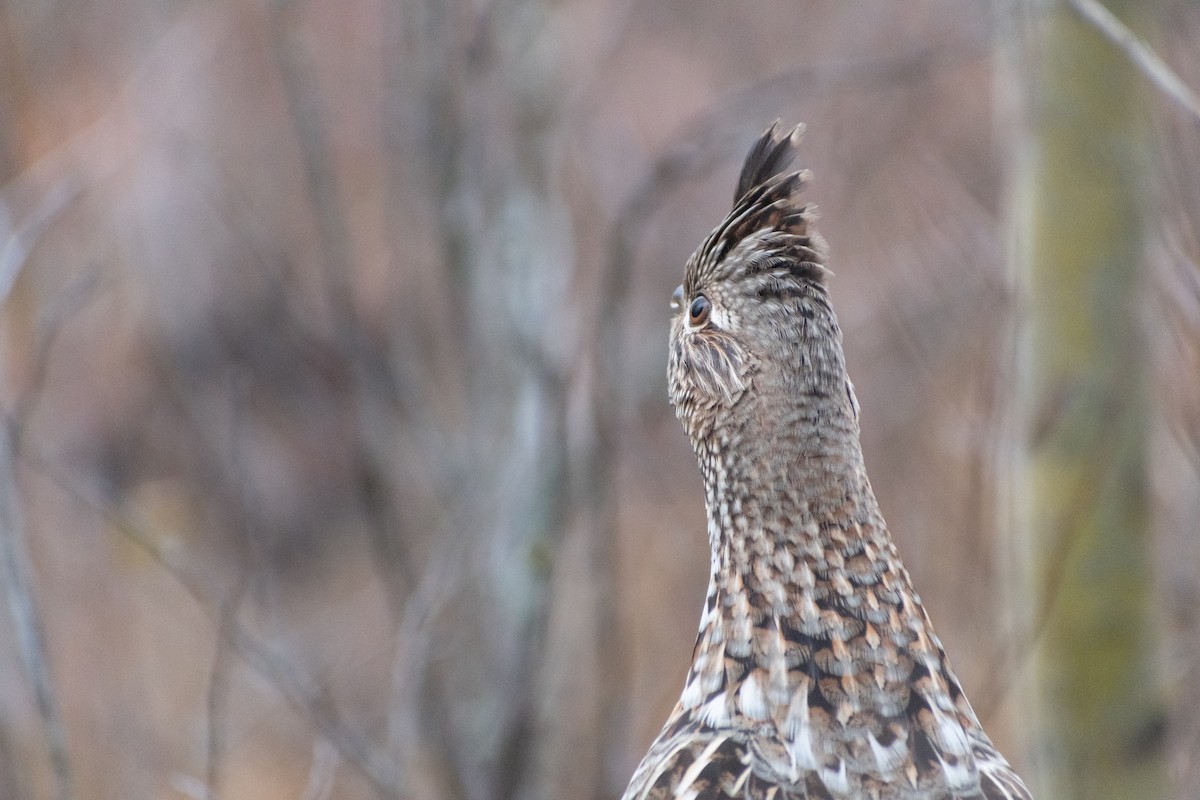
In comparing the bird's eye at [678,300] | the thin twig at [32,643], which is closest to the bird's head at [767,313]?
the bird's eye at [678,300]

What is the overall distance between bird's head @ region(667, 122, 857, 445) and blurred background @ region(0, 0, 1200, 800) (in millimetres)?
686

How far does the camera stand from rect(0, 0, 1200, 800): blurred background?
353 cm

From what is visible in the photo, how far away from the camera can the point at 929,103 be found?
27.9 ft

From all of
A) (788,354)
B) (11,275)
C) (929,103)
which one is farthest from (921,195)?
(929,103)

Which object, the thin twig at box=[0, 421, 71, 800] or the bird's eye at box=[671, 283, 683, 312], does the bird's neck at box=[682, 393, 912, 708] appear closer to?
the bird's eye at box=[671, 283, 683, 312]

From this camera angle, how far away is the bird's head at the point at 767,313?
276cm

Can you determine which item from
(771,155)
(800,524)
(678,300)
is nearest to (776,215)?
(771,155)

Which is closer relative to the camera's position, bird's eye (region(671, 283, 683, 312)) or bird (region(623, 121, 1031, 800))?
bird (region(623, 121, 1031, 800))

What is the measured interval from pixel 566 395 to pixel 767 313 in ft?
4.92

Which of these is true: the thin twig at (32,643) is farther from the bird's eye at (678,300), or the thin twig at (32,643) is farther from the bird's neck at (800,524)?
the bird's eye at (678,300)

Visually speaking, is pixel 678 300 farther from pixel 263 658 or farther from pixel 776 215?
pixel 263 658

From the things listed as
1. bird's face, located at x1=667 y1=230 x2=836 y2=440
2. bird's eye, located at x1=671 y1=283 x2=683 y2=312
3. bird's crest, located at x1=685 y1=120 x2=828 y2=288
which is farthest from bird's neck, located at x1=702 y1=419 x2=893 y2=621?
bird's eye, located at x1=671 y1=283 x2=683 y2=312

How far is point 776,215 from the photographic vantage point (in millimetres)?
2789

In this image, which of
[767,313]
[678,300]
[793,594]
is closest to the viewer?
[793,594]
